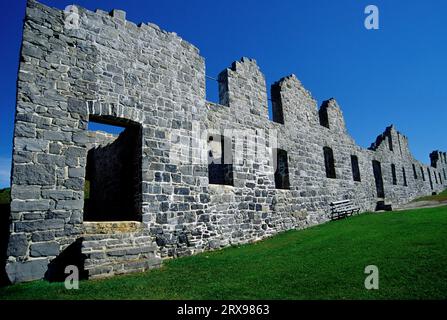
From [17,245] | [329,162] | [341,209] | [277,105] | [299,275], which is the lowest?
[299,275]

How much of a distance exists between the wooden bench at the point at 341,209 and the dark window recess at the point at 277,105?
5.07 m

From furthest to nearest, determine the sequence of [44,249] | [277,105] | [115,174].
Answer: [277,105]
[115,174]
[44,249]

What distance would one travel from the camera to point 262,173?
35.2ft

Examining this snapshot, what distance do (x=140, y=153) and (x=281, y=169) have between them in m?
6.68

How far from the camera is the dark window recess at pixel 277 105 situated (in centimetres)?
1280

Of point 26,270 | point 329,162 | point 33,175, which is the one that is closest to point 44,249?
point 26,270

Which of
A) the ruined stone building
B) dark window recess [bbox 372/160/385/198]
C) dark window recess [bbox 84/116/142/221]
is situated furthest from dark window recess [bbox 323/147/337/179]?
dark window recess [bbox 84/116/142/221]

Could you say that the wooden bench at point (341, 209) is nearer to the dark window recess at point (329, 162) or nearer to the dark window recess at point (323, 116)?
the dark window recess at point (329, 162)

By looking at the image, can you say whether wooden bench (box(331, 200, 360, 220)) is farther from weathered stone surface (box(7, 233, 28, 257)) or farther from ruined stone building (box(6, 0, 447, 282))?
weathered stone surface (box(7, 233, 28, 257))

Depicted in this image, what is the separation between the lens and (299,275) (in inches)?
198

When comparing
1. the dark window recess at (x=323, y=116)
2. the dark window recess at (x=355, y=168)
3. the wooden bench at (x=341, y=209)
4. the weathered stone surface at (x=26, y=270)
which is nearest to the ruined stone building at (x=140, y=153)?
the weathered stone surface at (x=26, y=270)

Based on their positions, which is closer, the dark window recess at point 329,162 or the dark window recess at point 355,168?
the dark window recess at point 329,162

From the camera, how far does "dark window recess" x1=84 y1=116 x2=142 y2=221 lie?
7691mm

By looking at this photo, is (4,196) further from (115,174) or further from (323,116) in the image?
(323,116)
